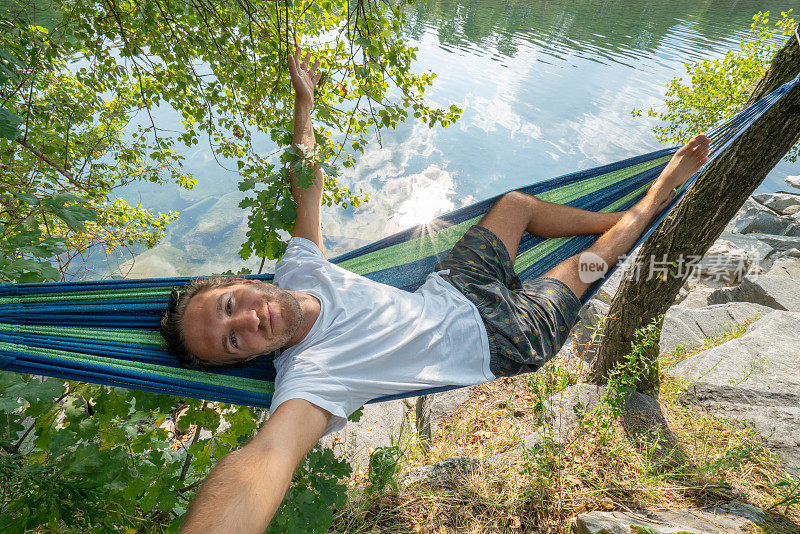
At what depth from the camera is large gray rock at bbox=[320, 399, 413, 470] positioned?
2461 millimetres

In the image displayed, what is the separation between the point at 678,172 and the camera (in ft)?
6.56

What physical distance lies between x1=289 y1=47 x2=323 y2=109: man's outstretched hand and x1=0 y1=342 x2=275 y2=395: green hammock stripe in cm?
127

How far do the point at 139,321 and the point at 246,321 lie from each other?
398 millimetres

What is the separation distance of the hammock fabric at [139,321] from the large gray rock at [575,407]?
0.69 m

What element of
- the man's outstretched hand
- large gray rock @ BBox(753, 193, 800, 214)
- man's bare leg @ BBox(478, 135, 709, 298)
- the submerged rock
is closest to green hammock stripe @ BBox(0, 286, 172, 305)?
the man's outstretched hand

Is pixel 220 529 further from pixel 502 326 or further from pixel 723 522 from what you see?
pixel 723 522

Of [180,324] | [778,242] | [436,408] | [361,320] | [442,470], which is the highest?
[361,320]

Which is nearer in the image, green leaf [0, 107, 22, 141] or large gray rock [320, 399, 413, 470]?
green leaf [0, 107, 22, 141]

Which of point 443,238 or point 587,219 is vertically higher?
point 587,219

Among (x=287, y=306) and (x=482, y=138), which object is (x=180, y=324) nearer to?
(x=287, y=306)

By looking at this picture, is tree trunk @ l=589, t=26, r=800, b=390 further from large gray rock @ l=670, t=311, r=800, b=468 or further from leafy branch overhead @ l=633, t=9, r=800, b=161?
leafy branch overhead @ l=633, t=9, r=800, b=161

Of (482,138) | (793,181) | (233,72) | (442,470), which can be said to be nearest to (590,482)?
(442,470)

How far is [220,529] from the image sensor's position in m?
0.90

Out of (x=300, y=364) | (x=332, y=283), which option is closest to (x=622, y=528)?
(x=300, y=364)
